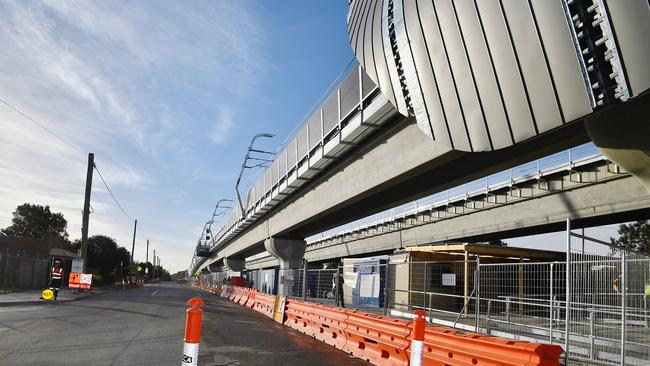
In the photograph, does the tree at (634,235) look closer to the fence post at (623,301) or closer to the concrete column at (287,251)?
the concrete column at (287,251)

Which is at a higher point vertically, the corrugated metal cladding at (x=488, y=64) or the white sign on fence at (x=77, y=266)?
the corrugated metal cladding at (x=488, y=64)

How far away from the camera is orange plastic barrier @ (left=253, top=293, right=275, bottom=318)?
21525mm

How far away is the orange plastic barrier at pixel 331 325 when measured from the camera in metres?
12.7

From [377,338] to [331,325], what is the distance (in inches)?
115

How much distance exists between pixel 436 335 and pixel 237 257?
191ft

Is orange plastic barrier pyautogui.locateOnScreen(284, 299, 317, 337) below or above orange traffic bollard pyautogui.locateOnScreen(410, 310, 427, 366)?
below

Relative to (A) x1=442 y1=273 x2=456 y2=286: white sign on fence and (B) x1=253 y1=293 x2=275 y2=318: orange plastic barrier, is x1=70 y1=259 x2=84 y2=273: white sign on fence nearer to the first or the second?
(B) x1=253 y1=293 x2=275 y2=318: orange plastic barrier

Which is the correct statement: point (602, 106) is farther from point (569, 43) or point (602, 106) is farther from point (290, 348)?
point (290, 348)

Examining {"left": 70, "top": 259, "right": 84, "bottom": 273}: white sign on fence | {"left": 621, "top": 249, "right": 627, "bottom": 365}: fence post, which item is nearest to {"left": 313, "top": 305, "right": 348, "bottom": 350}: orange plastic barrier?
{"left": 621, "top": 249, "right": 627, "bottom": 365}: fence post

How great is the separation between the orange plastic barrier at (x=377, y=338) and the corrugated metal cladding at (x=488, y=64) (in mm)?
3775

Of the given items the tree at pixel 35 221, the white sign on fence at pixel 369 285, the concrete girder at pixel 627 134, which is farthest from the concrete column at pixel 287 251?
the tree at pixel 35 221

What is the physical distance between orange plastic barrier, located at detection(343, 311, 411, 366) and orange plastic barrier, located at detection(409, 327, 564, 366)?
0.80 meters

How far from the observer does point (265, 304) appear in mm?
23172

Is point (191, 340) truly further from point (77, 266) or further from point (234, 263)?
point (234, 263)
